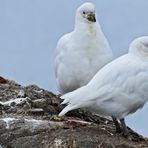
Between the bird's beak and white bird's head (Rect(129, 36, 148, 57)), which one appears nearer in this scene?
white bird's head (Rect(129, 36, 148, 57))

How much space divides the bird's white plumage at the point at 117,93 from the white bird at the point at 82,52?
387 centimetres

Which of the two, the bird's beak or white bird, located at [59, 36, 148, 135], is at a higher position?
the bird's beak

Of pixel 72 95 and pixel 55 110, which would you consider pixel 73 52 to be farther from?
pixel 72 95

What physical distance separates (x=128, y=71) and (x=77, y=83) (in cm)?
455

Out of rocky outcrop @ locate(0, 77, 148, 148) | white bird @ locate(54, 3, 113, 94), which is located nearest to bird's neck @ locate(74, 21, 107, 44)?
white bird @ locate(54, 3, 113, 94)

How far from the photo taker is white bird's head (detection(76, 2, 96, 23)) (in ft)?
59.7

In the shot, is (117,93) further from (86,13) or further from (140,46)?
(86,13)

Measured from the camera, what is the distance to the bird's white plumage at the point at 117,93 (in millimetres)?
13758

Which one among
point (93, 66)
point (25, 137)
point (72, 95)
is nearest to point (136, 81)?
point (72, 95)

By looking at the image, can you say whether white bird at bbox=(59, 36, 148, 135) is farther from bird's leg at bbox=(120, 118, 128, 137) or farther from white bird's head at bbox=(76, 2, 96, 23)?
white bird's head at bbox=(76, 2, 96, 23)

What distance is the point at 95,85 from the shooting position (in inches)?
550

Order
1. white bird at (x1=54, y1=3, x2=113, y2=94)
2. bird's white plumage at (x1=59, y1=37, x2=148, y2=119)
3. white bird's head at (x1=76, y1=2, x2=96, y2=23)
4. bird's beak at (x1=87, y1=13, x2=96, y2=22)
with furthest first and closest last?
bird's beak at (x1=87, y1=13, x2=96, y2=22)
white bird's head at (x1=76, y1=2, x2=96, y2=23)
white bird at (x1=54, y1=3, x2=113, y2=94)
bird's white plumage at (x1=59, y1=37, x2=148, y2=119)

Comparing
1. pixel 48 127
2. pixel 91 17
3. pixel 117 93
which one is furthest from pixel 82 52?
pixel 48 127

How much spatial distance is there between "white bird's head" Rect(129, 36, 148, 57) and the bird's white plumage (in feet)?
1.17
